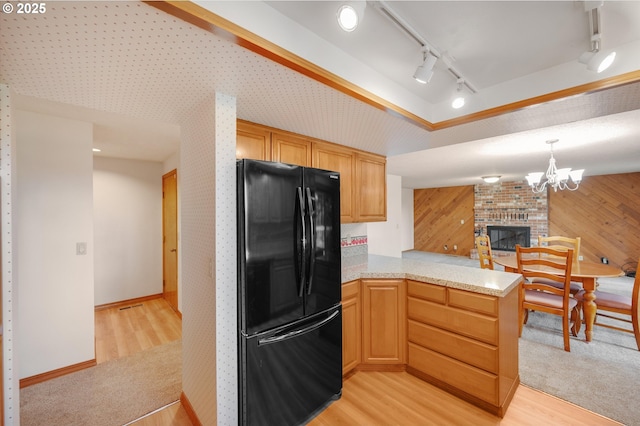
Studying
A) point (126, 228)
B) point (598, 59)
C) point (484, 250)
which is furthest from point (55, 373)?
point (484, 250)

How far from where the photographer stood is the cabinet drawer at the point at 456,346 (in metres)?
1.91

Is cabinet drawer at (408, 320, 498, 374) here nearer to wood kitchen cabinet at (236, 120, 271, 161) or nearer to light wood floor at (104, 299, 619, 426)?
light wood floor at (104, 299, 619, 426)

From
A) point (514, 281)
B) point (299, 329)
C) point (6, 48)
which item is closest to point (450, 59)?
point (514, 281)

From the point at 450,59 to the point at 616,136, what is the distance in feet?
9.89

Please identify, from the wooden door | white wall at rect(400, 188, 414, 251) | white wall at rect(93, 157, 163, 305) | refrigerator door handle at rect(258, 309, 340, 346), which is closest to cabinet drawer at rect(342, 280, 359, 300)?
refrigerator door handle at rect(258, 309, 340, 346)

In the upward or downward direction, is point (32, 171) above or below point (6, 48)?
below

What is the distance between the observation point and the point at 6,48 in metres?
1.11

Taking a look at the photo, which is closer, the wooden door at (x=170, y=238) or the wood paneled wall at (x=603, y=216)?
the wooden door at (x=170, y=238)

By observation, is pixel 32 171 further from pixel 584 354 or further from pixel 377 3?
pixel 584 354

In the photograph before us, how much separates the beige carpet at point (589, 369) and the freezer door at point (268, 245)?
2.35m

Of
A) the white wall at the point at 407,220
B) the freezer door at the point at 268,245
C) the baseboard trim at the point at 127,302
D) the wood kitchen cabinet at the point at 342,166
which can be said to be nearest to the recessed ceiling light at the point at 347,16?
the freezer door at the point at 268,245

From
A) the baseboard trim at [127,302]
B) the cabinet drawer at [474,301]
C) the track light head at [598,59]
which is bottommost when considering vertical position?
the baseboard trim at [127,302]

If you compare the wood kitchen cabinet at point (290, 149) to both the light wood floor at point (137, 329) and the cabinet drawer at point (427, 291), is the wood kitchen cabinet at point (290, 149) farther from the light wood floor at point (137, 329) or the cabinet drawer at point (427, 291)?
the light wood floor at point (137, 329)

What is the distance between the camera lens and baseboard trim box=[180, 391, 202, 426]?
1812 millimetres
